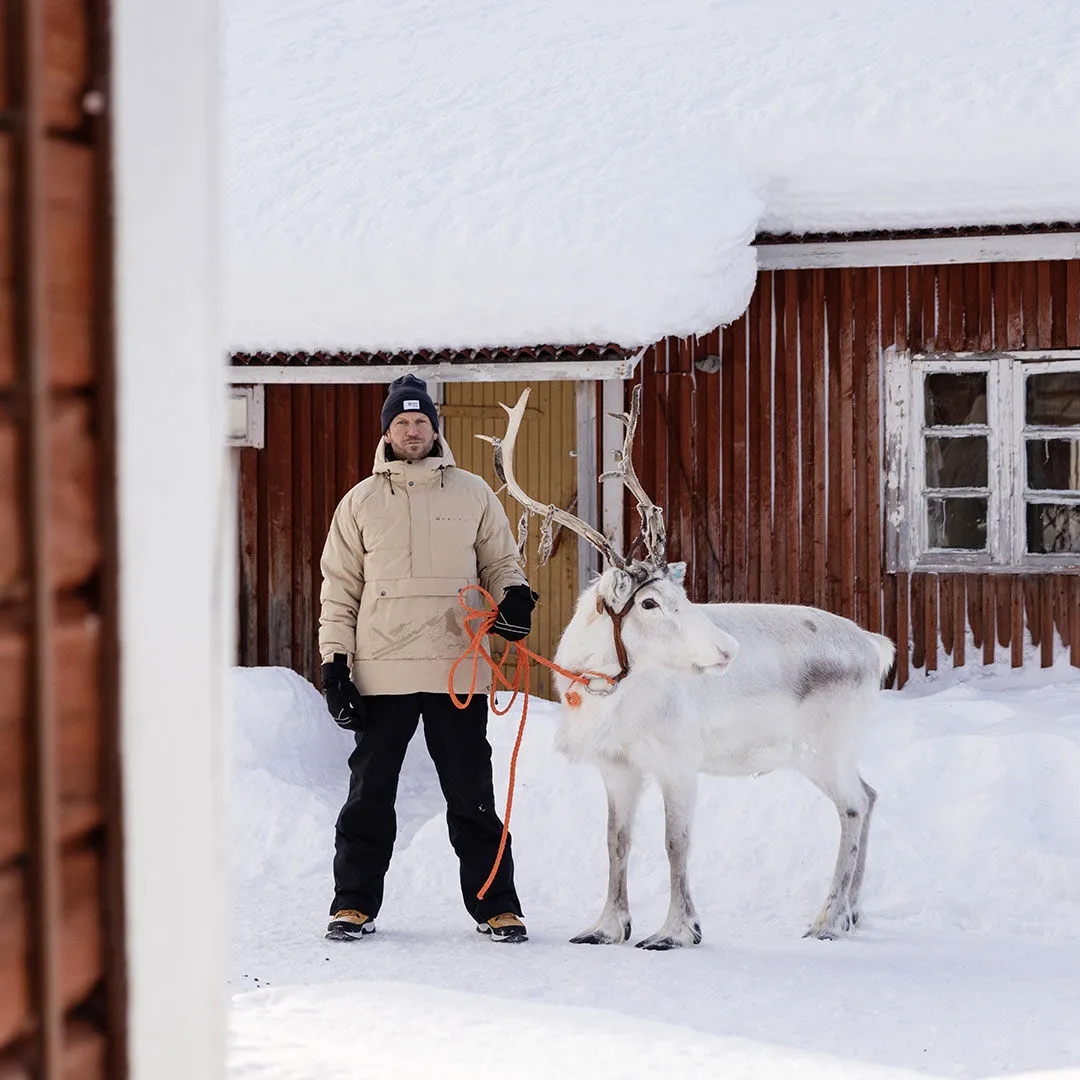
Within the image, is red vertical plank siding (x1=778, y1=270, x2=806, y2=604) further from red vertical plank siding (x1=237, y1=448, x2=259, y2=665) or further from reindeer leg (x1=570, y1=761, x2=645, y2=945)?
reindeer leg (x1=570, y1=761, x2=645, y2=945)

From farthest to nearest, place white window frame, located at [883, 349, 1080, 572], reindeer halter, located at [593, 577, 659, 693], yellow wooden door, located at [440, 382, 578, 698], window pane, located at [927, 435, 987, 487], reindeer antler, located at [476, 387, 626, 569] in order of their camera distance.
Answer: yellow wooden door, located at [440, 382, 578, 698], window pane, located at [927, 435, 987, 487], white window frame, located at [883, 349, 1080, 572], reindeer antler, located at [476, 387, 626, 569], reindeer halter, located at [593, 577, 659, 693]

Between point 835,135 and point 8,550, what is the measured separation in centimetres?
808

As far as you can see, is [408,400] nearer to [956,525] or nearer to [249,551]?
[249,551]

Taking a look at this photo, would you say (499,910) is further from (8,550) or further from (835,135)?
(835,135)

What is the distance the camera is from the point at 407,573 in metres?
5.61

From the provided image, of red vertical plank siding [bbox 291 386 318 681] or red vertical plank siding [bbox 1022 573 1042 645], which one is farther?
red vertical plank siding [bbox 291 386 318 681]

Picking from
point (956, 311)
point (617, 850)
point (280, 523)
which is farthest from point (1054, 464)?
point (617, 850)

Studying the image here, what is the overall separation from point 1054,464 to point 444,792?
18.6ft

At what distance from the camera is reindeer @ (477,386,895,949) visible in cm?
568

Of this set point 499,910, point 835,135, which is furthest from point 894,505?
point 499,910

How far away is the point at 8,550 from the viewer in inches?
60.1

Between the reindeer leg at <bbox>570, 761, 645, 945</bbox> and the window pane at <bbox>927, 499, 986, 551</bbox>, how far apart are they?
15.1 feet

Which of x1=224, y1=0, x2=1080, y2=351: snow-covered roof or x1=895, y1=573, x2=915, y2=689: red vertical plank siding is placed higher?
x1=224, y1=0, x2=1080, y2=351: snow-covered roof

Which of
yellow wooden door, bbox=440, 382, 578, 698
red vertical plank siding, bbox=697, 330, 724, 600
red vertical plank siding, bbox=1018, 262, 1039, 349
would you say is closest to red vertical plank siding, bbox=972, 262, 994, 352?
red vertical plank siding, bbox=1018, 262, 1039, 349
